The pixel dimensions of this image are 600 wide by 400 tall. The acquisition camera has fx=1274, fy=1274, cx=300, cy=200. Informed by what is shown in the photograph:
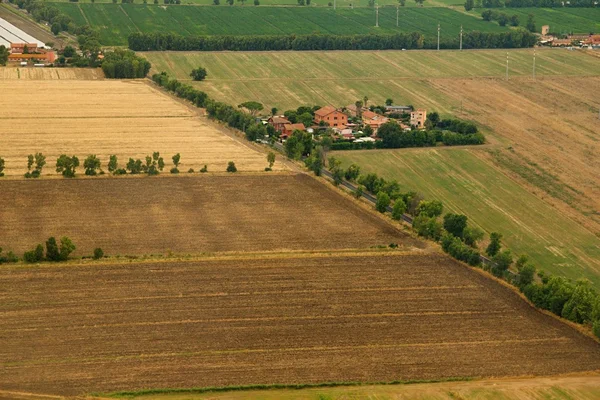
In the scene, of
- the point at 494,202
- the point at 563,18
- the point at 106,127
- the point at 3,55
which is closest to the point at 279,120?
the point at 106,127

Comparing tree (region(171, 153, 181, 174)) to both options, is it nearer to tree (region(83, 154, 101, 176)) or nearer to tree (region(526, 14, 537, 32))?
tree (region(83, 154, 101, 176))

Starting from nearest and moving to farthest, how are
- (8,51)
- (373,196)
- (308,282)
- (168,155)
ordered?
(308,282) < (373,196) < (168,155) < (8,51)

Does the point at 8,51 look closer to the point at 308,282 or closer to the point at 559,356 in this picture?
the point at 308,282

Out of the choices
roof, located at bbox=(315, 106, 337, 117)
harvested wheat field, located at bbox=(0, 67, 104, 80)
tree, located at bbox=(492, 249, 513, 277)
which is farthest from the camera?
harvested wheat field, located at bbox=(0, 67, 104, 80)

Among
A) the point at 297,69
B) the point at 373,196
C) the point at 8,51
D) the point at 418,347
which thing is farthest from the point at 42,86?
the point at 418,347

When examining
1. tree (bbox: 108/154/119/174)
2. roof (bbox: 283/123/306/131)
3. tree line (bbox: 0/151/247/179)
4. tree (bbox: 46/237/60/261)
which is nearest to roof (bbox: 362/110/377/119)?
roof (bbox: 283/123/306/131)

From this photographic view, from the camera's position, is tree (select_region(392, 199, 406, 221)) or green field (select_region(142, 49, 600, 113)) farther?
green field (select_region(142, 49, 600, 113))
